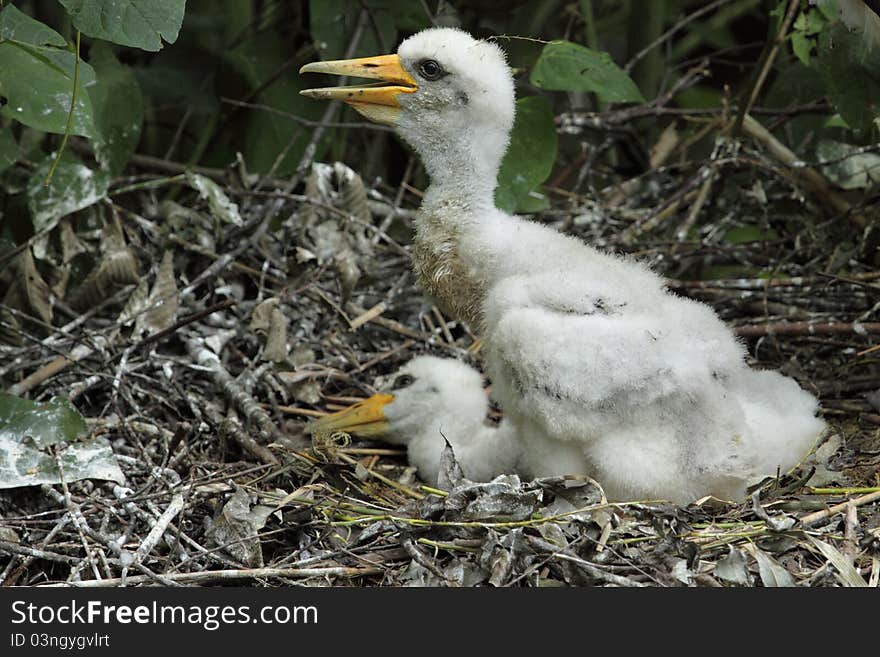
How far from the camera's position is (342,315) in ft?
11.1

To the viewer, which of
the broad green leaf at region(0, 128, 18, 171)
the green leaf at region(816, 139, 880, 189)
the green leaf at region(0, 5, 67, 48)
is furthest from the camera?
the green leaf at region(816, 139, 880, 189)

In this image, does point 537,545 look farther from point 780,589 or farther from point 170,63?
point 170,63

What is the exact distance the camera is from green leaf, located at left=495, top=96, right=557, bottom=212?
3461 mm

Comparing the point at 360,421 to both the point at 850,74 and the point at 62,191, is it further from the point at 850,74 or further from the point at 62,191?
the point at 850,74

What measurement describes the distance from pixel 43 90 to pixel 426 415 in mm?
1263

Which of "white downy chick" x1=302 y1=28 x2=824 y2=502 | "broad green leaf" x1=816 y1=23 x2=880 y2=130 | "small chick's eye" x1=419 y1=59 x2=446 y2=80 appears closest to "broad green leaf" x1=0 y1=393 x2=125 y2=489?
"white downy chick" x1=302 y1=28 x2=824 y2=502

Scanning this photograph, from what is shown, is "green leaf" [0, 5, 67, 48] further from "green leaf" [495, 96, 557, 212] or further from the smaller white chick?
"green leaf" [495, 96, 557, 212]

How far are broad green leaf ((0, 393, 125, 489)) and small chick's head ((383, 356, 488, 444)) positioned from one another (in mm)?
776

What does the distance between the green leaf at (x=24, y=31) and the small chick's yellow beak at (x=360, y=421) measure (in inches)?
46.9

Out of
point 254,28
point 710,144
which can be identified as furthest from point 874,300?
point 254,28

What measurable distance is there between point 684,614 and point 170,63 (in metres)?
3.08

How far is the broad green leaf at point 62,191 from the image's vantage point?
3.28 meters

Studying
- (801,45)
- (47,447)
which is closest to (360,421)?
(47,447)

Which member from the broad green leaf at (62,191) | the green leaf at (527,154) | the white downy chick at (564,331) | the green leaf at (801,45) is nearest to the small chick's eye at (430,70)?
the white downy chick at (564,331)
